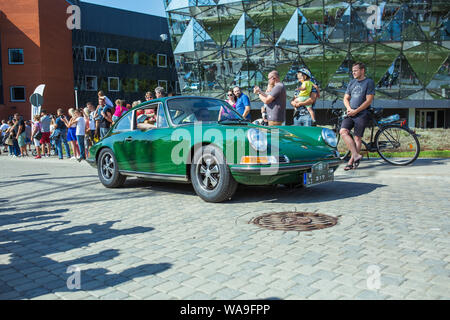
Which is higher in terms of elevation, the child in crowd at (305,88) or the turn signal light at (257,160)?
the child in crowd at (305,88)

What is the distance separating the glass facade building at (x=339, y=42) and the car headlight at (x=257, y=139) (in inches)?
970

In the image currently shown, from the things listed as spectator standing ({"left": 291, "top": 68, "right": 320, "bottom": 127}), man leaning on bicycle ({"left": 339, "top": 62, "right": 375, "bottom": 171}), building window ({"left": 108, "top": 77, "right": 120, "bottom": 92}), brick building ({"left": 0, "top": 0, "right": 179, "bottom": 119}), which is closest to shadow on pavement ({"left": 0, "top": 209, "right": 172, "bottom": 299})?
man leaning on bicycle ({"left": 339, "top": 62, "right": 375, "bottom": 171})

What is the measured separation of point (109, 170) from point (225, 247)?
14.2 feet

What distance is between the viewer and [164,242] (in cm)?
408

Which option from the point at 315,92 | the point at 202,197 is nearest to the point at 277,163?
the point at 202,197

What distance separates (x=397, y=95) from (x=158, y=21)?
111 ft

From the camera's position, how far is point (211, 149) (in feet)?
18.5

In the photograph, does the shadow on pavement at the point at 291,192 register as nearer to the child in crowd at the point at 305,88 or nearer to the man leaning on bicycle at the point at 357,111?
the man leaning on bicycle at the point at 357,111

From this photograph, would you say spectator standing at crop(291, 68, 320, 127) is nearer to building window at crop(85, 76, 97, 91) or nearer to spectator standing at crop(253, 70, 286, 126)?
spectator standing at crop(253, 70, 286, 126)

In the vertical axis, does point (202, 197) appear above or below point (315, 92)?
below

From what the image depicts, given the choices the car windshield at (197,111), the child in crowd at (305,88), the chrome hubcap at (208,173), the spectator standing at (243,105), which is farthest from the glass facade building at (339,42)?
the chrome hubcap at (208,173)

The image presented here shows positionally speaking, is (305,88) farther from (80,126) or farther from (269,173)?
(80,126)

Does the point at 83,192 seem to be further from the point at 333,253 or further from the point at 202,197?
the point at 333,253

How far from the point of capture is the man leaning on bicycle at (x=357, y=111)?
8.14 metres
